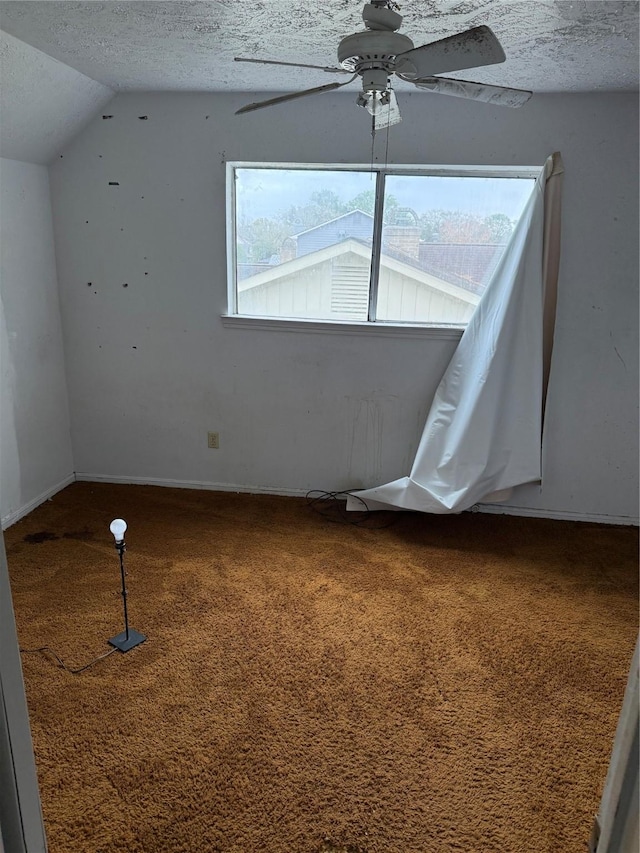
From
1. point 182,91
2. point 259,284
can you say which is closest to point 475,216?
point 259,284

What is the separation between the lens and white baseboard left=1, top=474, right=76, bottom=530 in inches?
119

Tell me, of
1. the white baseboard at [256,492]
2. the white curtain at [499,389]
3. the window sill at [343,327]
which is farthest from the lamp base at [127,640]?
the window sill at [343,327]

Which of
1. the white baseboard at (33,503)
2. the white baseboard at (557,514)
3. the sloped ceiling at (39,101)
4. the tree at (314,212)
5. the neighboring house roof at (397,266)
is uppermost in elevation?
the sloped ceiling at (39,101)

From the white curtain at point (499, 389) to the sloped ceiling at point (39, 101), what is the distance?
2.18 metres

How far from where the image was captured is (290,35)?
205 centimetres

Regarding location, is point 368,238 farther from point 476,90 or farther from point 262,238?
point 476,90

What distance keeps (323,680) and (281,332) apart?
1850 mm

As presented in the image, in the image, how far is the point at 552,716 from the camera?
75.6 inches

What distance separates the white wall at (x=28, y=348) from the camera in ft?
9.55

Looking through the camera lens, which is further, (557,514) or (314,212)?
(557,514)

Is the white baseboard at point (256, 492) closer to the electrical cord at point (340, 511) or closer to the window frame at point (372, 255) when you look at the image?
the electrical cord at point (340, 511)

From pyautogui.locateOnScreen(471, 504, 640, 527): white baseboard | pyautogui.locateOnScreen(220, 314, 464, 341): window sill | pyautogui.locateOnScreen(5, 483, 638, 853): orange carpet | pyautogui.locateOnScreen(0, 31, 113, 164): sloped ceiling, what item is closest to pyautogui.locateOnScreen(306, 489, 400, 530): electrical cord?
pyautogui.locateOnScreen(5, 483, 638, 853): orange carpet

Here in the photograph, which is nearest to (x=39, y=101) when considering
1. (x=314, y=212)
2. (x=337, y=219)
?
(x=314, y=212)

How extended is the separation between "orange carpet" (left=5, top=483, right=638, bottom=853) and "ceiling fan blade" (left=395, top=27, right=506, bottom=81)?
6.27 feet
